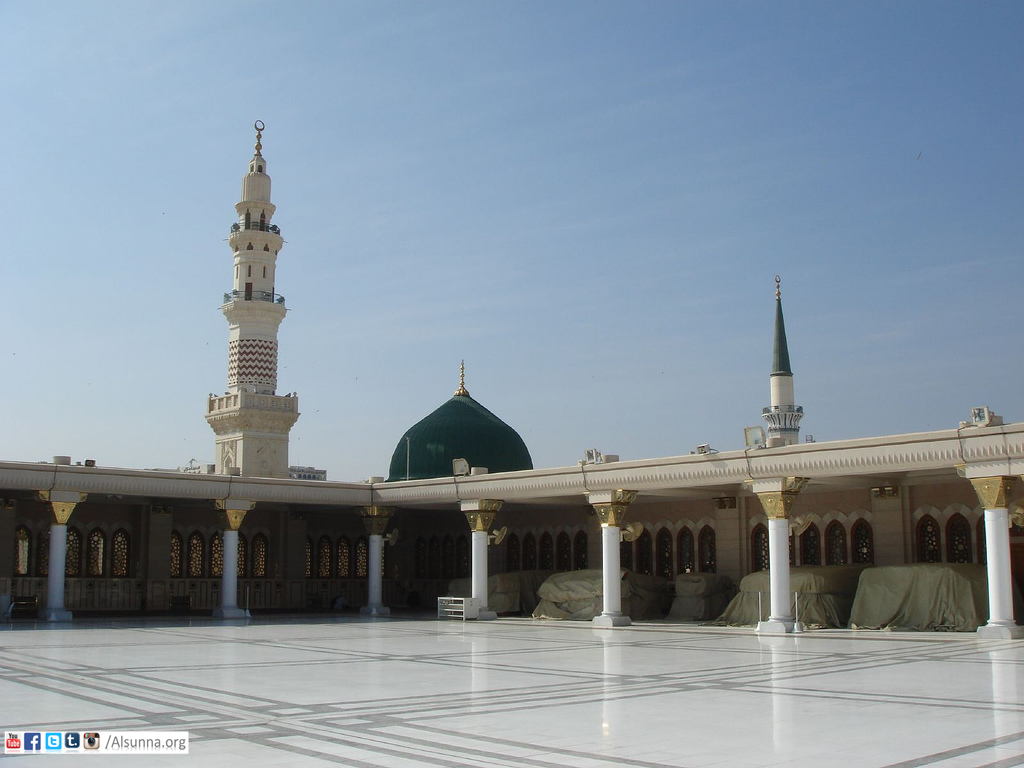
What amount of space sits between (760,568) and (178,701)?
17058 millimetres

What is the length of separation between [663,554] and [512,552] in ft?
18.4

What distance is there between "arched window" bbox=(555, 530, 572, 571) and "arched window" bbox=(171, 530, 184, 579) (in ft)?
32.4

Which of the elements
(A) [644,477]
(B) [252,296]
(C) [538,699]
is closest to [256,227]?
(B) [252,296]

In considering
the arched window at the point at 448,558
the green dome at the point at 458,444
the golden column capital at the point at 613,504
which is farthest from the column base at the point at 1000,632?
the green dome at the point at 458,444

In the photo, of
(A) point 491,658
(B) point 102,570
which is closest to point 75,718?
(A) point 491,658

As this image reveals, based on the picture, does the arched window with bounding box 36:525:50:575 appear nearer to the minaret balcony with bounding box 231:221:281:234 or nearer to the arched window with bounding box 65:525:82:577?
the arched window with bounding box 65:525:82:577

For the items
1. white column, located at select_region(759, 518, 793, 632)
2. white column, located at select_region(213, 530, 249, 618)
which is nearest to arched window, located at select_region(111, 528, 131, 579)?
white column, located at select_region(213, 530, 249, 618)

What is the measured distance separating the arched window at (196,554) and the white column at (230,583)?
4.13 m

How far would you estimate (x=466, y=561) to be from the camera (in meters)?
31.7

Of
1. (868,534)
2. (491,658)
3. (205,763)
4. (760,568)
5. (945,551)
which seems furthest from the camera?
(760,568)

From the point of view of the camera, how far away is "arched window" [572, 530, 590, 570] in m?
29.0

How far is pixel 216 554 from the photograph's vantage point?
31.0 metres

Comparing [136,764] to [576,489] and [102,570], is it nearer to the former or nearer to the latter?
[576,489]

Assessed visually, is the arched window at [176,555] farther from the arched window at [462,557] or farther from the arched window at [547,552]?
the arched window at [547,552]
